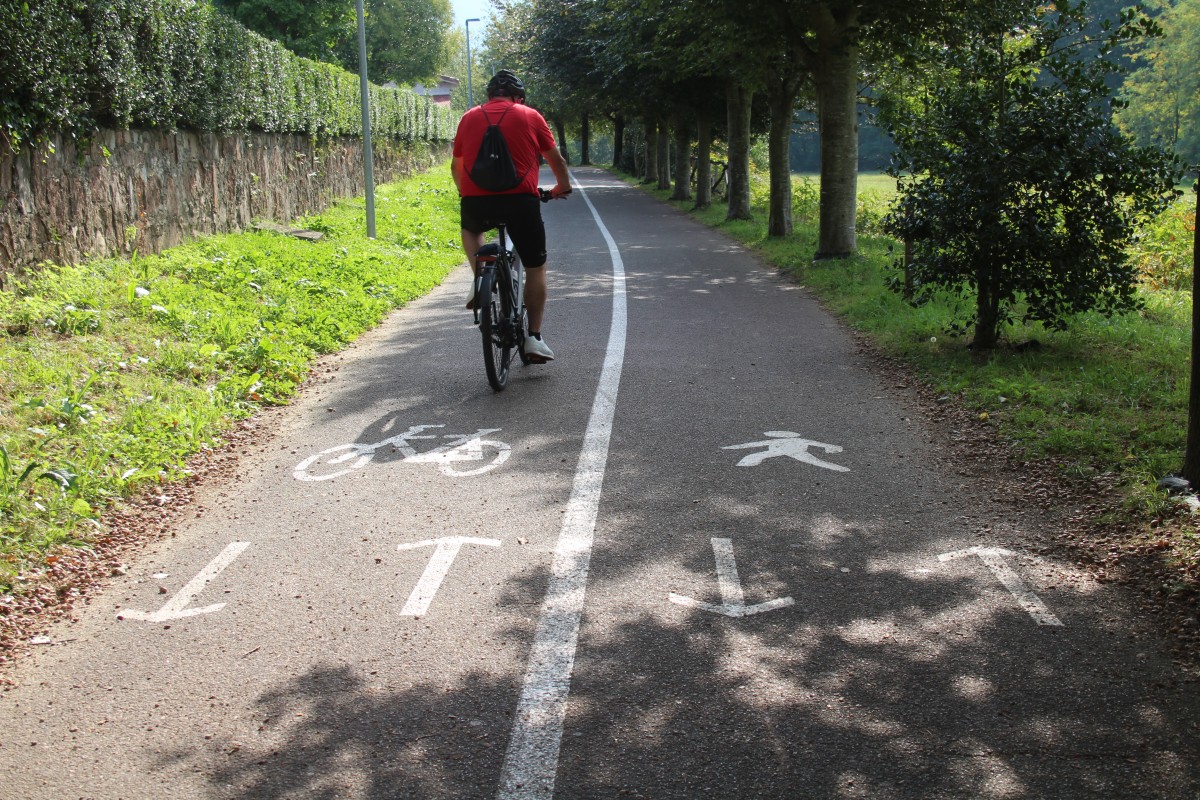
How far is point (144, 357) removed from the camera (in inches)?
331

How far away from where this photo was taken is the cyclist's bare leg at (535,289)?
8.23 meters

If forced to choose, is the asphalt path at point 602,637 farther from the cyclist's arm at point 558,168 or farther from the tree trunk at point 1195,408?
the cyclist's arm at point 558,168

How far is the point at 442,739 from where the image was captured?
3.37 metres

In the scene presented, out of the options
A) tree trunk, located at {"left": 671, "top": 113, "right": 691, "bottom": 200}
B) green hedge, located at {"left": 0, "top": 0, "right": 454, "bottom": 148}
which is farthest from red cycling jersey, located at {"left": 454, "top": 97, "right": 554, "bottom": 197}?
tree trunk, located at {"left": 671, "top": 113, "right": 691, "bottom": 200}

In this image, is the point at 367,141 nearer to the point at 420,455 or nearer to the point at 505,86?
the point at 505,86

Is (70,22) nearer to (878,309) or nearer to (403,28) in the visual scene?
(878,309)

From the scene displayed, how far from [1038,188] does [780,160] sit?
13259 millimetres

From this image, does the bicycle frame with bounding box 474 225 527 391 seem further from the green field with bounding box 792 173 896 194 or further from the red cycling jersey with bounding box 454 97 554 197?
the green field with bounding box 792 173 896 194

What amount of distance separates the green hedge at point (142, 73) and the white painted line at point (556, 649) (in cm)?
653

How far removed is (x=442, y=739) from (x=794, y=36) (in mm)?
14583

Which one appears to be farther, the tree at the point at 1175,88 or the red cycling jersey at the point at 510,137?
the tree at the point at 1175,88

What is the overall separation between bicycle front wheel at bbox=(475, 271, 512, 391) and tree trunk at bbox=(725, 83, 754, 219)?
61.2 ft

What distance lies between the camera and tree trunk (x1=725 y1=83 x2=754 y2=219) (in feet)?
85.4

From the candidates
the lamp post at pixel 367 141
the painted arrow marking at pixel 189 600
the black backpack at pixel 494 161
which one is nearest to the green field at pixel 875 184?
the lamp post at pixel 367 141
